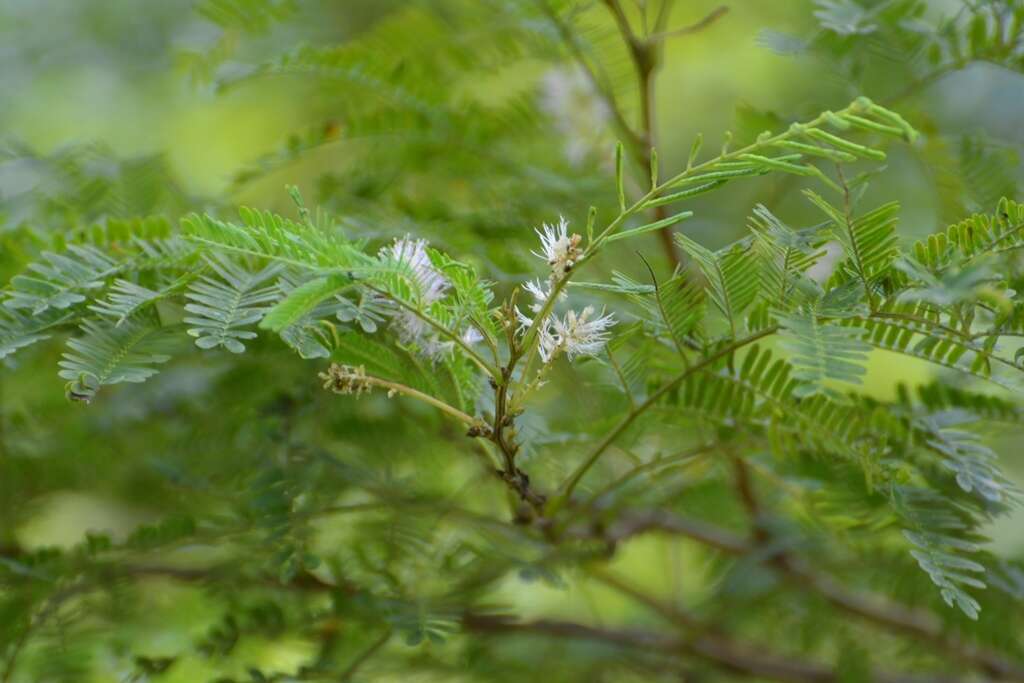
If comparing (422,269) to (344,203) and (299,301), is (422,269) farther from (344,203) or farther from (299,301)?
(344,203)

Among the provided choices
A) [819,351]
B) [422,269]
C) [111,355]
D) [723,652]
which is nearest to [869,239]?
[819,351]

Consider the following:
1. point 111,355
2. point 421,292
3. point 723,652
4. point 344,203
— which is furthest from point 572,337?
point 723,652

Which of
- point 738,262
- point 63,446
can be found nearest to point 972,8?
point 738,262

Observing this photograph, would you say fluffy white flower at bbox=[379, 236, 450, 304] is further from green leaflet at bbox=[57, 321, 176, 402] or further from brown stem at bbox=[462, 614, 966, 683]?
brown stem at bbox=[462, 614, 966, 683]

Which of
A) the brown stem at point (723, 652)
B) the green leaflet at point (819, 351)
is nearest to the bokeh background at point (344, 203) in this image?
the brown stem at point (723, 652)

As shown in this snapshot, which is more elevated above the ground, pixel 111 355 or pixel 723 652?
pixel 111 355

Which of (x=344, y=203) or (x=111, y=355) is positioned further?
(x=344, y=203)

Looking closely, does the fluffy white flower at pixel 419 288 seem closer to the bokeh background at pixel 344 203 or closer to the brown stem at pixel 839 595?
the bokeh background at pixel 344 203

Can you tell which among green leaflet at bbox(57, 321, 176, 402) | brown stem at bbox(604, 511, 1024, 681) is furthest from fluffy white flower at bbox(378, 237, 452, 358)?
brown stem at bbox(604, 511, 1024, 681)
